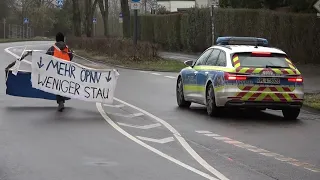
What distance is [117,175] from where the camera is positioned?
27.9ft

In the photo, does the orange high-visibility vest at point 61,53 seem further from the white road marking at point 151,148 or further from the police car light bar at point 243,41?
the police car light bar at point 243,41

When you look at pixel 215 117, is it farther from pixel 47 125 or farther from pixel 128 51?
pixel 128 51

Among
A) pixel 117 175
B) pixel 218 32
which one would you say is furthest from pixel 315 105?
pixel 218 32

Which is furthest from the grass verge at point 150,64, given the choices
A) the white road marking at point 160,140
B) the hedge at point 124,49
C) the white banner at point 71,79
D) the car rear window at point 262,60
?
the white road marking at point 160,140

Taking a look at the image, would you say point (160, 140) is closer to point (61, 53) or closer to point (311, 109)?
point (61, 53)

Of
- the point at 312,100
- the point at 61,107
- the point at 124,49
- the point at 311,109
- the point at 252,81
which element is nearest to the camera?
the point at 252,81

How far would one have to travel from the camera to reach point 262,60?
1480 centimetres

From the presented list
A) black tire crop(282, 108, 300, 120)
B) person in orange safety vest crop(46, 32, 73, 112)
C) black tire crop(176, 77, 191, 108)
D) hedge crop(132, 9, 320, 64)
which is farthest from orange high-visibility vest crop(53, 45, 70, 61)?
hedge crop(132, 9, 320, 64)

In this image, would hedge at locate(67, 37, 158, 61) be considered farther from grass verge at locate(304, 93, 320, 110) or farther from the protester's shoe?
the protester's shoe

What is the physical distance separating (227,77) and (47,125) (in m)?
3.92

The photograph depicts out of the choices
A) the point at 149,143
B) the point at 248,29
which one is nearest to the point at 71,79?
the point at 149,143

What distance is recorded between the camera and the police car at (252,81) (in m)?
14.3

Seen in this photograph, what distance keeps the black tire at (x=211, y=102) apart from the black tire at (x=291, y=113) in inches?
63.0

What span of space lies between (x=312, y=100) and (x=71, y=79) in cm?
702
